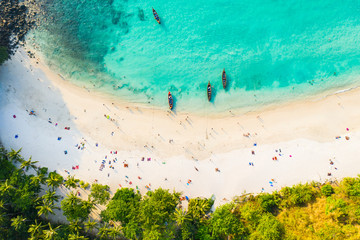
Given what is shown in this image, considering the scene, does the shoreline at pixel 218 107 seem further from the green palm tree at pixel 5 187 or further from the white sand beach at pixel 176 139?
the green palm tree at pixel 5 187

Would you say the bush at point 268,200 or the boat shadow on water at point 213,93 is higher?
the boat shadow on water at point 213,93

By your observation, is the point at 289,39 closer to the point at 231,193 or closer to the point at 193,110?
the point at 193,110

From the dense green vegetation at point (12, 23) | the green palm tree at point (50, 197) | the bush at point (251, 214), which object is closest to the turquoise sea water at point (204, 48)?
the dense green vegetation at point (12, 23)

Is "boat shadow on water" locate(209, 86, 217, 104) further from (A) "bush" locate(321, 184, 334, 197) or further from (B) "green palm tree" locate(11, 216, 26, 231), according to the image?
(B) "green palm tree" locate(11, 216, 26, 231)

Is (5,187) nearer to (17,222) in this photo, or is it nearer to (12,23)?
(17,222)

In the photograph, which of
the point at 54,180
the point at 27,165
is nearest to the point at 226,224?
the point at 54,180

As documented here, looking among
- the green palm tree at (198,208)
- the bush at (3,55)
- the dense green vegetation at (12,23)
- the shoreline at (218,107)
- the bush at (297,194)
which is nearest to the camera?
the green palm tree at (198,208)
